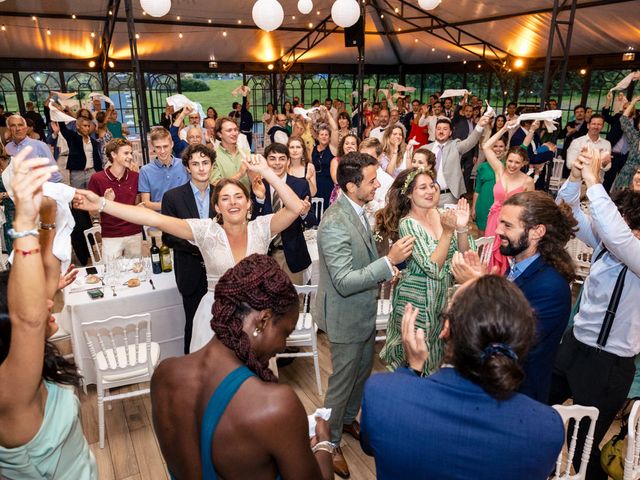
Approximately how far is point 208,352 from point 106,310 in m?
2.16

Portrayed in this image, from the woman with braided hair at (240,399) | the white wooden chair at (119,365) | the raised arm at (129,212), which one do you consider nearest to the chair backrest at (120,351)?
the white wooden chair at (119,365)

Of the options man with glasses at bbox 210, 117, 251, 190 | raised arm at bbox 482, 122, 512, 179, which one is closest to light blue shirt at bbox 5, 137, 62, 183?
man with glasses at bbox 210, 117, 251, 190

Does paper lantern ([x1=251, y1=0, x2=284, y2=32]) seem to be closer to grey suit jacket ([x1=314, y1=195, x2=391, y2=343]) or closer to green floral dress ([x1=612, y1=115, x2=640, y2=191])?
grey suit jacket ([x1=314, y1=195, x2=391, y2=343])

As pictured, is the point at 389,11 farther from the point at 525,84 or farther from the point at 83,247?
the point at 83,247

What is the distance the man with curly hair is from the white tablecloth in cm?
243

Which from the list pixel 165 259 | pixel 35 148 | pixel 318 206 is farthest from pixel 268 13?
pixel 165 259

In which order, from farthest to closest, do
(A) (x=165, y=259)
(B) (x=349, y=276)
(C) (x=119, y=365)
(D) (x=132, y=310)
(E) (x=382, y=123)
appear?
(E) (x=382, y=123) < (A) (x=165, y=259) < (D) (x=132, y=310) < (C) (x=119, y=365) < (B) (x=349, y=276)

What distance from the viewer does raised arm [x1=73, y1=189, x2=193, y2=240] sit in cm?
208

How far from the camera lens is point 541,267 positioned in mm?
1835

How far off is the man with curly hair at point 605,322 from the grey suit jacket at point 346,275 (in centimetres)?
91

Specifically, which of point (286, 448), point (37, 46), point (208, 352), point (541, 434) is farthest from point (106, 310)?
point (37, 46)

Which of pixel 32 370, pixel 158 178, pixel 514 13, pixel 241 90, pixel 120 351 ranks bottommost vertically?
pixel 120 351

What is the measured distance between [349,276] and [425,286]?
Answer: 0.46 meters

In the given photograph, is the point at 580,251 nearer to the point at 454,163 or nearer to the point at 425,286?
the point at 454,163
